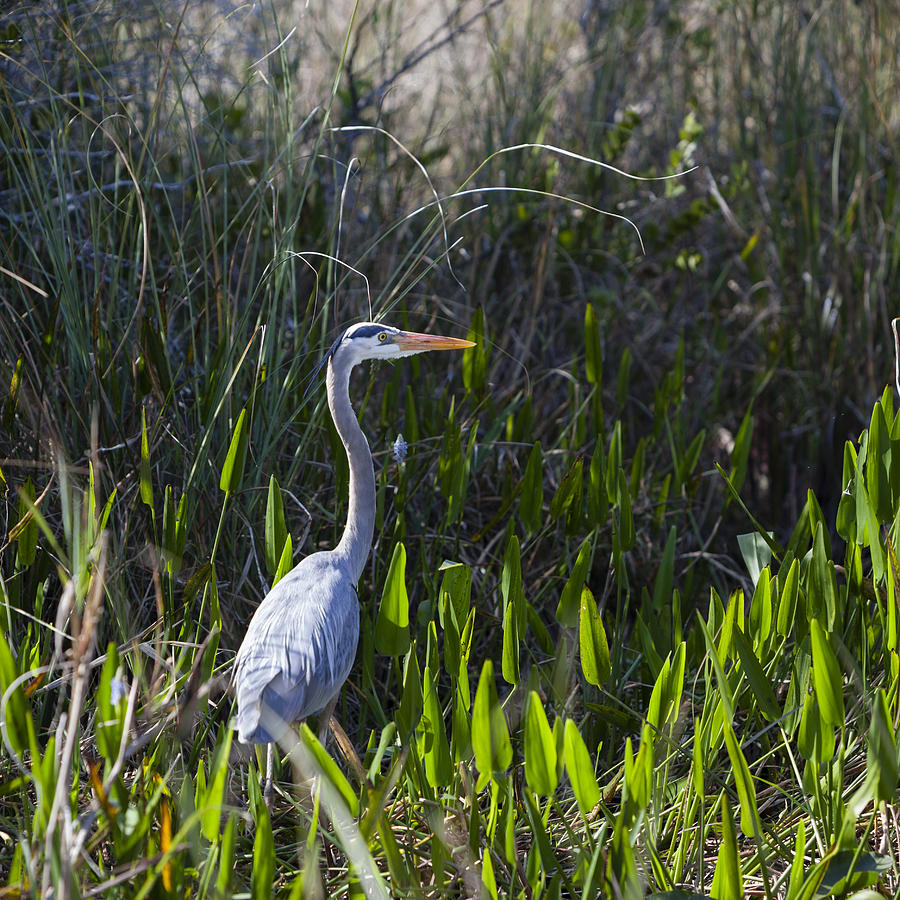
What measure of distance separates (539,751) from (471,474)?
1.22m

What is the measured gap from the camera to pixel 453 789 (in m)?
1.47

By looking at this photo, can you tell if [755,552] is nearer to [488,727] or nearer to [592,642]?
[592,642]

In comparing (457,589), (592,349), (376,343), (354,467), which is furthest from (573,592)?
(592,349)

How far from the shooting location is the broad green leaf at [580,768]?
1.20 metres

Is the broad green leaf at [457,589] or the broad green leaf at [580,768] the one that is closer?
the broad green leaf at [580,768]

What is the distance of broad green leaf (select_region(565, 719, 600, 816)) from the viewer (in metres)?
1.20

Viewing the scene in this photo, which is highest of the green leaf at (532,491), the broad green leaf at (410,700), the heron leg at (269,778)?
the green leaf at (532,491)

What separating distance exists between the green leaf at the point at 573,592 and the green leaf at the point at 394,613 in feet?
0.96

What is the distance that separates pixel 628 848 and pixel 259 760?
77 cm

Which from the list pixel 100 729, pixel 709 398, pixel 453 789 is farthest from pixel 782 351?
pixel 100 729

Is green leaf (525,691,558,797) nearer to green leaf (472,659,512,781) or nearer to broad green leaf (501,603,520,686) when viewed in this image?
green leaf (472,659,512,781)

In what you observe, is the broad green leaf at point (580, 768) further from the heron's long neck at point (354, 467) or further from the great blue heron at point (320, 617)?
the heron's long neck at point (354, 467)

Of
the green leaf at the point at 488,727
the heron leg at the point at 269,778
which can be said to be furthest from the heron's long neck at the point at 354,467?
the green leaf at the point at 488,727

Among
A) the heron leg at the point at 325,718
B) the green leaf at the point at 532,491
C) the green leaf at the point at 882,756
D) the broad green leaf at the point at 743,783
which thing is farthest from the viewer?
the green leaf at the point at 532,491
